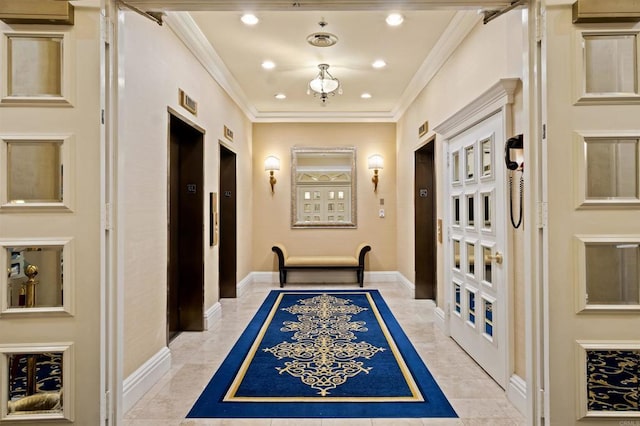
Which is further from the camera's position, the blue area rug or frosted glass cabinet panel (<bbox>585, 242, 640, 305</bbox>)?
the blue area rug

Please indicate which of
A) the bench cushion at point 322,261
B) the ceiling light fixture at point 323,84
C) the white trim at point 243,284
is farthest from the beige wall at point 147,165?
the bench cushion at point 322,261

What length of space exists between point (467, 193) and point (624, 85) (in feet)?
5.97

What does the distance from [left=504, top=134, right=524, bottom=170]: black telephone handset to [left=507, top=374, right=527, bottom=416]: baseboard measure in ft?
4.53

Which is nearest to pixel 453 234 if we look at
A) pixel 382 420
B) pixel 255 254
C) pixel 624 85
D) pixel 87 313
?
pixel 382 420

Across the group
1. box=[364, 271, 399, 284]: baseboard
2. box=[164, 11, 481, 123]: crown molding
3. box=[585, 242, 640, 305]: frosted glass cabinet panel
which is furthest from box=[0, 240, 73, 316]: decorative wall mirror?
box=[364, 271, 399, 284]: baseboard

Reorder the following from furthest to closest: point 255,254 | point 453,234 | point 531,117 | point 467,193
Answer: point 255,254 < point 453,234 < point 467,193 < point 531,117

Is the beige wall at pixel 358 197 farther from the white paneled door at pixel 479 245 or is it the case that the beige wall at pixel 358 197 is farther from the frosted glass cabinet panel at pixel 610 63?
the frosted glass cabinet panel at pixel 610 63

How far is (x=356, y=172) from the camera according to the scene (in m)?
7.09

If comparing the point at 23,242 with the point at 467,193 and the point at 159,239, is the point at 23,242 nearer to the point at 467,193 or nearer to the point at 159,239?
the point at 159,239

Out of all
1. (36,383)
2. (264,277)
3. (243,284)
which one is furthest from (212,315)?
(36,383)

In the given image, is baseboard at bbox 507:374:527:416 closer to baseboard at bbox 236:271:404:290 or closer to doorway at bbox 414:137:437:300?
doorway at bbox 414:137:437:300

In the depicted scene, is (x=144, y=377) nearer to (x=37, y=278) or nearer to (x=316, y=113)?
(x=37, y=278)

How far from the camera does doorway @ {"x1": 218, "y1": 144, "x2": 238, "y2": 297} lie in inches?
225

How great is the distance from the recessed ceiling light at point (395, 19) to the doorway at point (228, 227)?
118 inches
